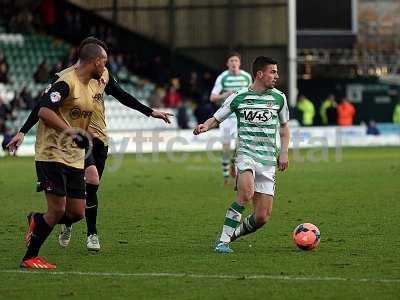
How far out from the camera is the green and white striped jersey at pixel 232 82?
2145cm

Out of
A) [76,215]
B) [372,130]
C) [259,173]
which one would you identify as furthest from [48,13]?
[76,215]

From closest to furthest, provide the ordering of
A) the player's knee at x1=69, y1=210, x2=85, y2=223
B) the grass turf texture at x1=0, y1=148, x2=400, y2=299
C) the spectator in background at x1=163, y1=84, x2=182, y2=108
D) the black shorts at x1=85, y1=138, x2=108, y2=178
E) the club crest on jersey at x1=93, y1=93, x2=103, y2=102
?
the grass turf texture at x1=0, y1=148, x2=400, y2=299
the player's knee at x1=69, y1=210, x2=85, y2=223
the club crest on jersey at x1=93, y1=93, x2=103, y2=102
the black shorts at x1=85, y1=138, x2=108, y2=178
the spectator in background at x1=163, y1=84, x2=182, y2=108

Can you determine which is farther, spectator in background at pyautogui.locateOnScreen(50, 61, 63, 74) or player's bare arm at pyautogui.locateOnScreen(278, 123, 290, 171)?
spectator in background at pyautogui.locateOnScreen(50, 61, 63, 74)

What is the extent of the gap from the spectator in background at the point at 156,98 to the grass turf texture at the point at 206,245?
16655 mm

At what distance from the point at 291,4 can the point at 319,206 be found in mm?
25203

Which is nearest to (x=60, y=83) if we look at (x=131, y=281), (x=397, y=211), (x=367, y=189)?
(x=131, y=281)

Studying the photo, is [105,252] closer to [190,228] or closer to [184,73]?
[190,228]

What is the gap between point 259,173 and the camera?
12.1 metres

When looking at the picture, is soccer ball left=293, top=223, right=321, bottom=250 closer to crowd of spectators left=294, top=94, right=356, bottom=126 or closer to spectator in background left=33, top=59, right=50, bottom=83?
spectator in background left=33, top=59, right=50, bottom=83

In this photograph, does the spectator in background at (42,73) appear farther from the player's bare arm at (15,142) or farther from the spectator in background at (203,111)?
the player's bare arm at (15,142)

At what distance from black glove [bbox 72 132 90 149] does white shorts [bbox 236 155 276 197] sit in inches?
74.9

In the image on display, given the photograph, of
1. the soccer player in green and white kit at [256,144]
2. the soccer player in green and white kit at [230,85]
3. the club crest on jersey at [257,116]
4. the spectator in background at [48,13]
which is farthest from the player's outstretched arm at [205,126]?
the spectator in background at [48,13]

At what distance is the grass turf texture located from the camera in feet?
32.0

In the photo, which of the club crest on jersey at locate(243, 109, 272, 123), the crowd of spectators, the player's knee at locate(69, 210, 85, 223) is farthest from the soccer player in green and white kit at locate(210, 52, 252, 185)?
the crowd of spectators
